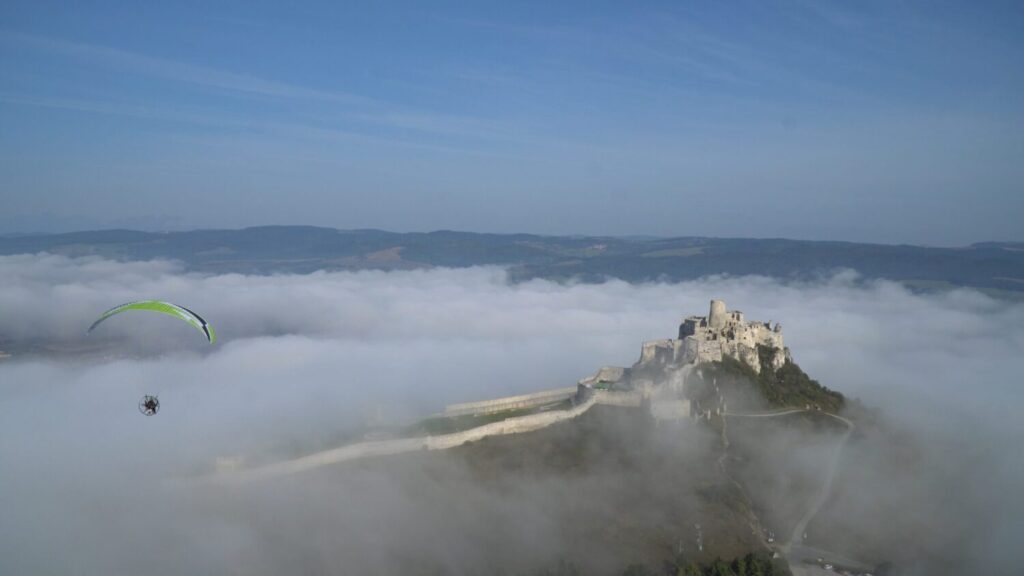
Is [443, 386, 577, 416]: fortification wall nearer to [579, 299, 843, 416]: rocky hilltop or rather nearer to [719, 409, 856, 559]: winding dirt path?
[579, 299, 843, 416]: rocky hilltop

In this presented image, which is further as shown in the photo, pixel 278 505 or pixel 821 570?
pixel 278 505

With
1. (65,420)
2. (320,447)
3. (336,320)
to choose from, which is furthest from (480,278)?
(320,447)

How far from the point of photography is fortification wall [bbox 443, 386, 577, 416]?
175 feet

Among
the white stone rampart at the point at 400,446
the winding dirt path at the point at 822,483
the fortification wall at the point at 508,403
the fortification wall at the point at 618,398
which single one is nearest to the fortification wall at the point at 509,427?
the white stone rampart at the point at 400,446

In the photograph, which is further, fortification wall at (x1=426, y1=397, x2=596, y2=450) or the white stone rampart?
fortification wall at (x1=426, y1=397, x2=596, y2=450)

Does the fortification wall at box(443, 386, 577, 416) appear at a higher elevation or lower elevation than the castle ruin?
lower

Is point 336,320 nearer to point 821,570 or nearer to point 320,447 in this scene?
point 320,447

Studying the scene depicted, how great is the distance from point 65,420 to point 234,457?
98.9 feet

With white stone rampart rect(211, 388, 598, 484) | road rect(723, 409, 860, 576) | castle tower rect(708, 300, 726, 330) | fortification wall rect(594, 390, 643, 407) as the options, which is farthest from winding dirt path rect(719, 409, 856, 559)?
white stone rampart rect(211, 388, 598, 484)

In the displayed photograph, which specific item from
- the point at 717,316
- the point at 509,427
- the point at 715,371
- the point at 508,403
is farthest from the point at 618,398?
the point at 717,316

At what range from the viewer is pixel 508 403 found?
54.8 m

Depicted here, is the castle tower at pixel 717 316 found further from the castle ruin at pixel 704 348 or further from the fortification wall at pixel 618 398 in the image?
the fortification wall at pixel 618 398

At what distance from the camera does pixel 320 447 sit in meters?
45.7

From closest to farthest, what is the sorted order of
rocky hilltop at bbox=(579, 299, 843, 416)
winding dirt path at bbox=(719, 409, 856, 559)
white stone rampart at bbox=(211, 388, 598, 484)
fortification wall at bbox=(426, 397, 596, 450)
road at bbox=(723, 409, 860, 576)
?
1. road at bbox=(723, 409, 860, 576)
2. winding dirt path at bbox=(719, 409, 856, 559)
3. white stone rampart at bbox=(211, 388, 598, 484)
4. fortification wall at bbox=(426, 397, 596, 450)
5. rocky hilltop at bbox=(579, 299, 843, 416)
